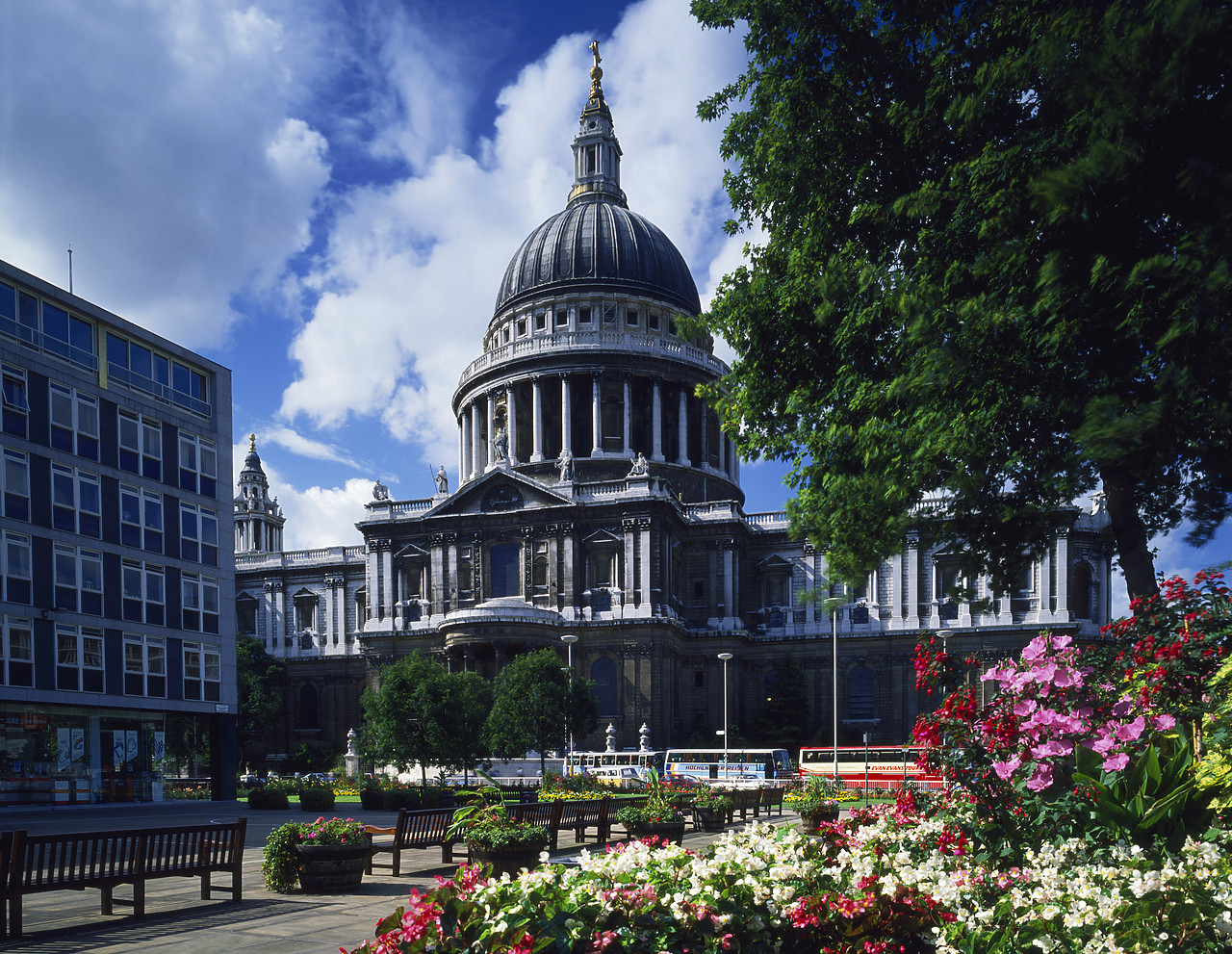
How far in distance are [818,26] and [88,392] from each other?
27.1m

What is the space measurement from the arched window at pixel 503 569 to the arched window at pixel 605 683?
7.56 metres

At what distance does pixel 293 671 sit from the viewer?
3034 inches

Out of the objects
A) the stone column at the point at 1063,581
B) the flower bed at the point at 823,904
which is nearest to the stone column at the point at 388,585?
the stone column at the point at 1063,581

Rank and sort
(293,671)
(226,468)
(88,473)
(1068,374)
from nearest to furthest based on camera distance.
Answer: (1068,374) < (88,473) < (226,468) < (293,671)

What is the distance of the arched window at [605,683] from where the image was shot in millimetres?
62281

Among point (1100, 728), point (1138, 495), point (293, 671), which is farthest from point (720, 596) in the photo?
point (1100, 728)

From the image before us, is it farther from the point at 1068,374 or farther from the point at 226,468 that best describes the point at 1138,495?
the point at 226,468

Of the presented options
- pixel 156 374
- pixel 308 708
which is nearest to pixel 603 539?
pixel 308 708

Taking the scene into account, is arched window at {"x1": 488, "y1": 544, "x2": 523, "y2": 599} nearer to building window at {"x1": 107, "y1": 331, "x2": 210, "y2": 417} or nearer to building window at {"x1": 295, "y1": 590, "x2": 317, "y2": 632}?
building window at {"x1": 295, "y1": 590, "x2": 317, "y2": 632}

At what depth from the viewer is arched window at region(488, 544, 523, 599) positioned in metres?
66.2

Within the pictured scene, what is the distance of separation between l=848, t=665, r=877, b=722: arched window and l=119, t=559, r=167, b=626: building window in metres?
45.0

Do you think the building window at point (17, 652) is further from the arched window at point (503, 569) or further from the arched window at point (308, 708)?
the arched window at point (308, 708)

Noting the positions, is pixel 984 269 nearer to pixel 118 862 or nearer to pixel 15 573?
pixel 118 862

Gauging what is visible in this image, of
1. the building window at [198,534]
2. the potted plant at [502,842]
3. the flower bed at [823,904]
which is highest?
the building window at [198,534]
